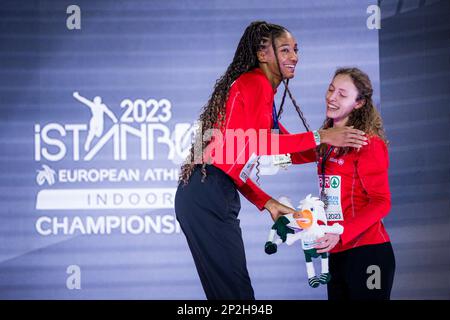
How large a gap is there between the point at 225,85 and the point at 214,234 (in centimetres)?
74

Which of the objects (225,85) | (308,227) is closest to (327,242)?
(308,227)

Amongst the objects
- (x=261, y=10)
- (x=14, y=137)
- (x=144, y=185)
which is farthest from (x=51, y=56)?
(x=261, y=10)

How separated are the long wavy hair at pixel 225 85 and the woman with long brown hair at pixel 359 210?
1.78ft

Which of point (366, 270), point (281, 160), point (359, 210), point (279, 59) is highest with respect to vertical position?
point (279, 59)

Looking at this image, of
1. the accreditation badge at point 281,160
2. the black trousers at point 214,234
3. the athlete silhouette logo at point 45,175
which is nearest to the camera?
the black trousers at point 214,234

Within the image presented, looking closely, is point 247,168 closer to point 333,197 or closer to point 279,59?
point 333,197

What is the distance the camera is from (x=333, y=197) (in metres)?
3.07

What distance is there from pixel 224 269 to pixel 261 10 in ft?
5.43

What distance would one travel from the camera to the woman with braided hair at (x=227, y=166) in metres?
2.92

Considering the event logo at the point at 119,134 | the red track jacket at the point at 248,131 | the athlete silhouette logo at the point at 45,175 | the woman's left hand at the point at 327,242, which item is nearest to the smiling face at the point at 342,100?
the red track jacket at the point at 248,131

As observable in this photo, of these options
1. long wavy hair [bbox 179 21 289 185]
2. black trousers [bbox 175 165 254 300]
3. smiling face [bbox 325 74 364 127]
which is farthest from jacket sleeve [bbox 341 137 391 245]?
long wavy hair [bbox 179 21 289 185]

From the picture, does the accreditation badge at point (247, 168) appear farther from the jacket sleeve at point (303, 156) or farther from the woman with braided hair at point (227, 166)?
the jacket sleeve at point (303, 156)
